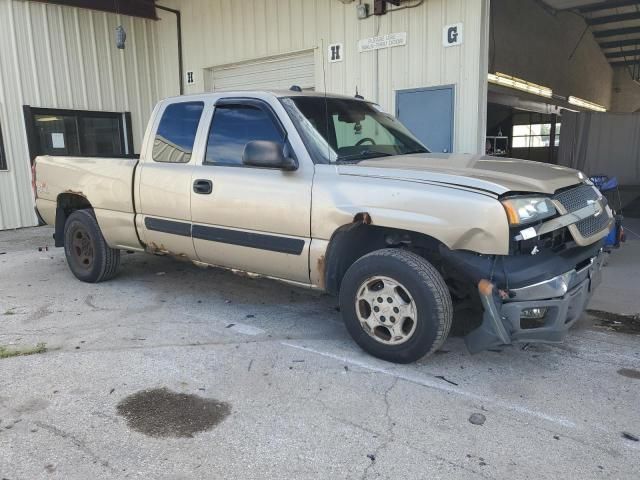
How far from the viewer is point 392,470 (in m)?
2.57

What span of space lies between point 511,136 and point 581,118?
6.44 meters

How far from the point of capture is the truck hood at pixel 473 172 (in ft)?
10.9

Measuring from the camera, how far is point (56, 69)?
10086mm

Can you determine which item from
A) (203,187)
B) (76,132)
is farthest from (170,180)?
(76,132)

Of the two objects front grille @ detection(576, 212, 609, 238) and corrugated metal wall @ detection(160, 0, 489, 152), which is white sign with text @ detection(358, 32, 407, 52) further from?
front grille @ detection(576, 212, 609, 238)

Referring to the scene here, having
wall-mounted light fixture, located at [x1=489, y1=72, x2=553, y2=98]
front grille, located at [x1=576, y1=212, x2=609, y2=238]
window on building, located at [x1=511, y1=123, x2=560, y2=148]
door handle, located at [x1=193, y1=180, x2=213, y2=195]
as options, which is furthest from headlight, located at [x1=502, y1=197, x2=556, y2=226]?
window on building, located at [x1=511, y1=123, x2=560, y2=148]

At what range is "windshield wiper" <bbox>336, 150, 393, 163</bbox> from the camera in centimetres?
399

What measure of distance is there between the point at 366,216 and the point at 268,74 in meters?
7.25

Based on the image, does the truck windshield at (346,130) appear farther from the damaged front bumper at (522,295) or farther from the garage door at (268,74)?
the garage door at (268,74)

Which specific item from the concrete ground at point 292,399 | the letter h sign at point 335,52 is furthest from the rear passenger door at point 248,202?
the letter h sign at point 335,52

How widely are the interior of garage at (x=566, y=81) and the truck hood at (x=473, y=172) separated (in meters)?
8.64

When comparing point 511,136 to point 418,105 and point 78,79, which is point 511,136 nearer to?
point 418,105

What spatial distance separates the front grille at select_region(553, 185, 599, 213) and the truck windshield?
55.6 inches

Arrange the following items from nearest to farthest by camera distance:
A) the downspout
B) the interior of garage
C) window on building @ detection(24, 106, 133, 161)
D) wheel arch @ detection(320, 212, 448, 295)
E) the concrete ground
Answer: the concrete ground, wheel arch @ detection(320, 212, 448, 295), window on building @ detection(24, 106, 133, 161), the downspout, the interior of garage
